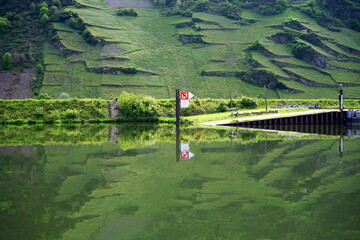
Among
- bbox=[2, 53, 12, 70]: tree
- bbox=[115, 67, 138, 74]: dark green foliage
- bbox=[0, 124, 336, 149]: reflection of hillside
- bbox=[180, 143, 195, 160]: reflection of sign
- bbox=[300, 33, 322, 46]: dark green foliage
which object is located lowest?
bbox=[115, 67, 138, 74]: dark green foliage

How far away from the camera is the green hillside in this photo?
9350 cm

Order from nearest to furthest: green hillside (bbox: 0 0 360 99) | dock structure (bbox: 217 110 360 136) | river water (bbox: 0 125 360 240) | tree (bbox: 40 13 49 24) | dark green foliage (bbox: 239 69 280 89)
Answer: river water (bbox: 0 125 360 240)
dock structure (bbox: 217 110 360 136)
green hillside (bbox: 0 0 360 99)
dark green foliage (bbox: 239 69 280 89)
tree (bbox: 40 13 49 24)

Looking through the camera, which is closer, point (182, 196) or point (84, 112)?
point (182, 196)

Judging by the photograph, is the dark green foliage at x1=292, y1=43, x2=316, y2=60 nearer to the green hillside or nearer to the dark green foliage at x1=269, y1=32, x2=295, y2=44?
the green hillside

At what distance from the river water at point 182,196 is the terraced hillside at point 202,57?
70971 mm

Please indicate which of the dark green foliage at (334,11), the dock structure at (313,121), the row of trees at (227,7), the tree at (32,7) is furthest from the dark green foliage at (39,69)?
the dark green foliage at (334,11)

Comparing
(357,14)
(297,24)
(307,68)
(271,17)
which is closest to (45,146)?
(307,68)

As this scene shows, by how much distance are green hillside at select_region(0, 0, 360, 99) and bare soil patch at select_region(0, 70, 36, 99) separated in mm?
3762

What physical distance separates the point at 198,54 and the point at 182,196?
10165 centimetres

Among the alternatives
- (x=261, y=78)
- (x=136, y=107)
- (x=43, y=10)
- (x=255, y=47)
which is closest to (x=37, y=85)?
(x=43, y=10)

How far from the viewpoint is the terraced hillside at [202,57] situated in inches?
3674

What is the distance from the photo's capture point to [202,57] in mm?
108188

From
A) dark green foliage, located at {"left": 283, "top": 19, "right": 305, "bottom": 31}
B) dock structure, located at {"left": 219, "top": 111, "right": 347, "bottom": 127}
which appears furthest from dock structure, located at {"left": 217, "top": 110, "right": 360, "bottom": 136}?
dark green foliage, located at {"left": 283, "top": 19, "right": 305, "bottom": 31}

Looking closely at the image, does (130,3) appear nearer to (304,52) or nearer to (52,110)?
(304,52)
